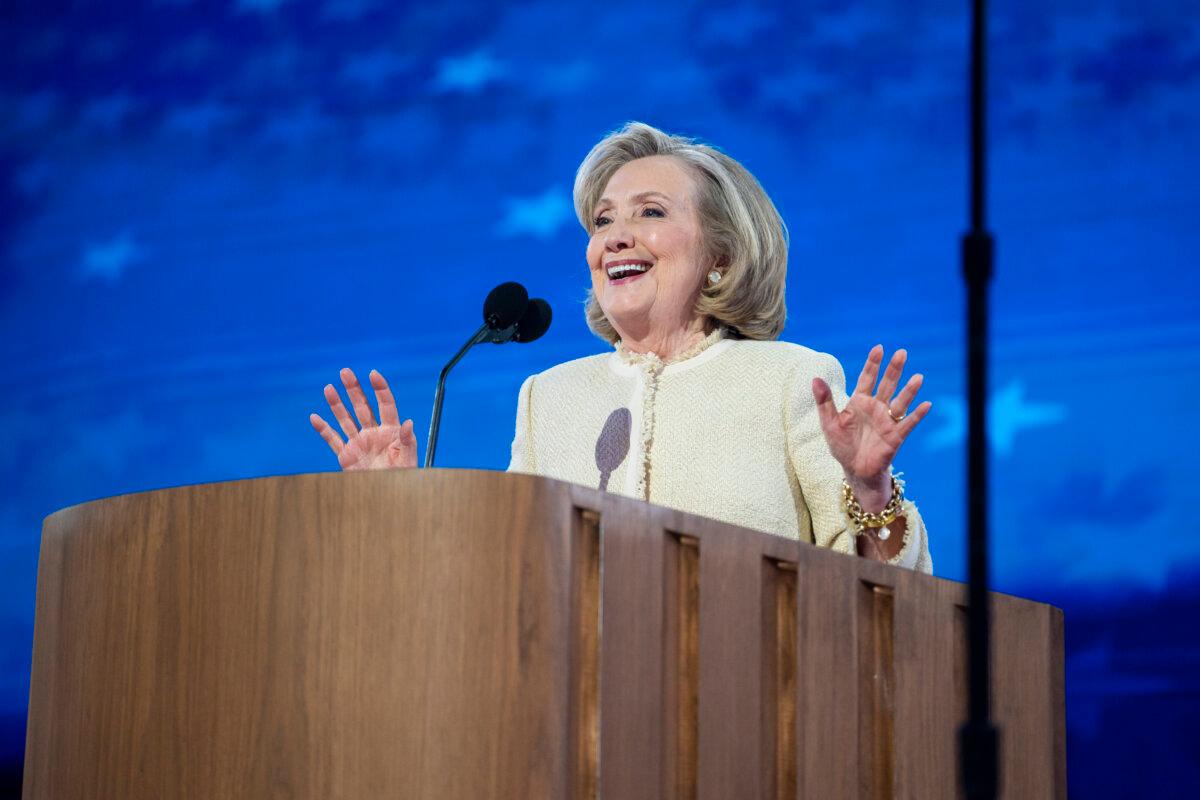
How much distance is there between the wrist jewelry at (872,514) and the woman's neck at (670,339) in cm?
55

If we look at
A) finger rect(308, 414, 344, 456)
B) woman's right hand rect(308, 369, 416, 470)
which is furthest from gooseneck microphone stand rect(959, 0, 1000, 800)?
finger rect(308, 414, 344, 456)

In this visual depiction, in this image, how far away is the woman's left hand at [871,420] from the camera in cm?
215

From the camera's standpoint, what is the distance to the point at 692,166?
281 cm

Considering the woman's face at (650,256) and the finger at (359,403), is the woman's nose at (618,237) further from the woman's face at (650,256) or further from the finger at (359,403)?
the finger at (359,403)

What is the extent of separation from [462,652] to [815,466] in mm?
982

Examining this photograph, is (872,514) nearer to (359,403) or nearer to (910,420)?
(910,420)

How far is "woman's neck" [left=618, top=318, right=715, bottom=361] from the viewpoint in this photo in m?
2.75

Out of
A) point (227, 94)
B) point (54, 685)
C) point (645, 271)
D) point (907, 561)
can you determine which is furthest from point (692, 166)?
point (227, 94)

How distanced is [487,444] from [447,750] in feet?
7.62

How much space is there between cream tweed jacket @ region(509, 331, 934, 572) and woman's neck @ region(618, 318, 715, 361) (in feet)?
0.09

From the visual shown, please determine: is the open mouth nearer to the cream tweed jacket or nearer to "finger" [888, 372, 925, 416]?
the cream tweed jacket

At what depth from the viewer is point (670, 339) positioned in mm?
2756

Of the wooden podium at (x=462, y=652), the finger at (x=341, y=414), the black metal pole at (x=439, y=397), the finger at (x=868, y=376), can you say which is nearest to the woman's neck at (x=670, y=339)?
the black metal pole at (x=439, y=397)

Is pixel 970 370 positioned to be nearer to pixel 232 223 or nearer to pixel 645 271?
pixel 645 271
